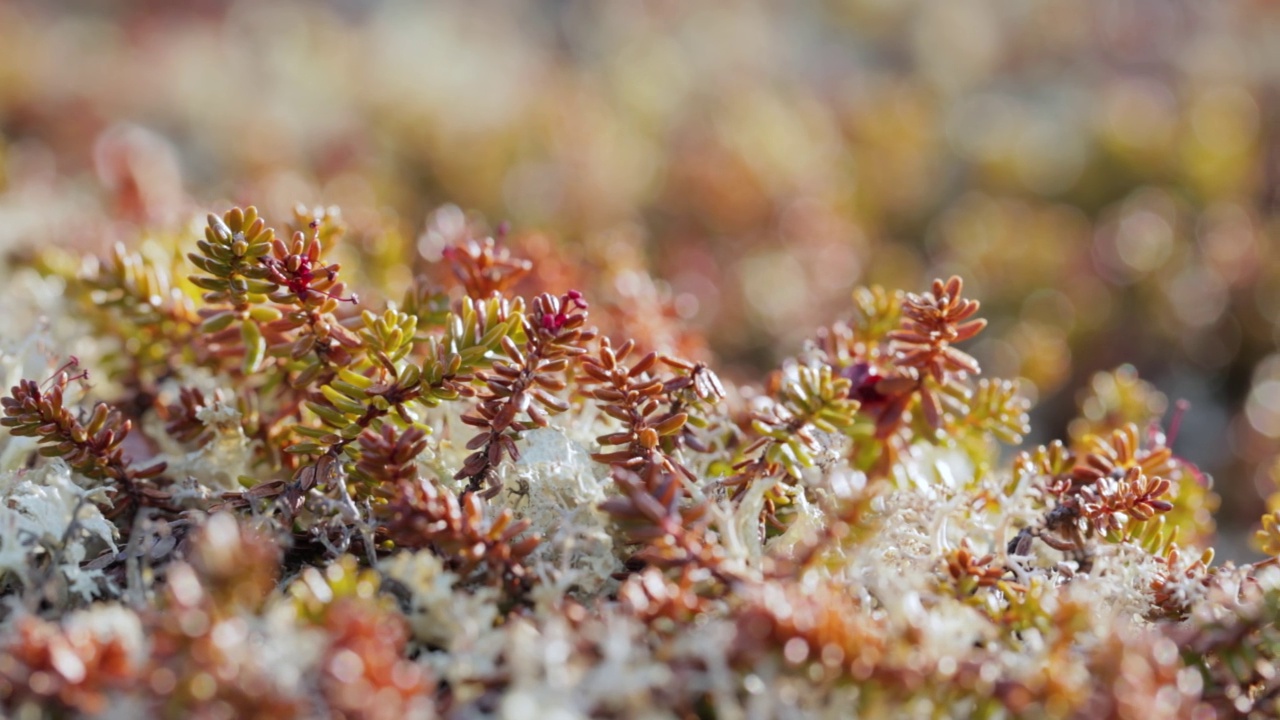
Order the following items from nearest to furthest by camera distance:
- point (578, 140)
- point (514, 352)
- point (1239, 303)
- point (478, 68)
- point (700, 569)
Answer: point (700, 569)
point (514, 352)
point (1239, 303)
point (578, 140)
point (478, 68)

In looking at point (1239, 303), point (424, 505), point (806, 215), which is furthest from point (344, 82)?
point (424, 505)

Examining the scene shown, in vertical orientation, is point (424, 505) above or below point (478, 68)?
below

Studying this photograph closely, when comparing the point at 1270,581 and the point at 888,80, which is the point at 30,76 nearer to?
the point at 888,80

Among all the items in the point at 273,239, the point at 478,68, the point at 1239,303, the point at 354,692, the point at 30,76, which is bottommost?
the point at 1239,303

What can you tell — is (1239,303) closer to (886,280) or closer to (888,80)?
(886,280)

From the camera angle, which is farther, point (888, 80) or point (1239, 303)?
point (888, 80)

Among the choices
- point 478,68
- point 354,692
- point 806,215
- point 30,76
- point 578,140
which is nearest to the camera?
point 354,692
